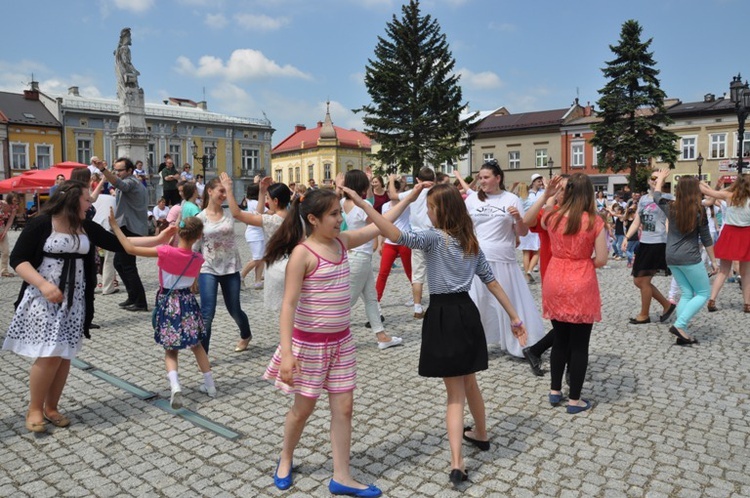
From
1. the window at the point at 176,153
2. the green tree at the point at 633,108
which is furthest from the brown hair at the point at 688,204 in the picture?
the window at the point at 176,153

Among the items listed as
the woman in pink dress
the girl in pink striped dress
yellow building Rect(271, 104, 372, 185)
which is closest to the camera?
the girl in pink striped dress

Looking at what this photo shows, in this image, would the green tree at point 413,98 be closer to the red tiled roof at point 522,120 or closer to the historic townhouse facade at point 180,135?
the red tiled roof at point 522,120

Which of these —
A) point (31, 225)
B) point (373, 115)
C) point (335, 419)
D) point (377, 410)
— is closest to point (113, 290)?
point (31, 225)

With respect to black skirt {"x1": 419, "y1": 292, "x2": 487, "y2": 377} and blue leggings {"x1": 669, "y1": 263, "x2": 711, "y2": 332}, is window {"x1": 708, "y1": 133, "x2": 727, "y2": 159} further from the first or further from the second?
black skirt {"x1": 419, "y1": 292, "x2": 487, "y2": 377}

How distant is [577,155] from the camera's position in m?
56.7

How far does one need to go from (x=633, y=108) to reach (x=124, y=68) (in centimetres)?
3509

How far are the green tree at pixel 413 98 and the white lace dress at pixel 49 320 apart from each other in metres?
38.7

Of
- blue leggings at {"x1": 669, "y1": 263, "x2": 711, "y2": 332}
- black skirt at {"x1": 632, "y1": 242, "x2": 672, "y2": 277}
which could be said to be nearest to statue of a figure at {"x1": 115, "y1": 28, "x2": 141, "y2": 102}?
black skirt at {"x1": 632, "y1": 242, "x2": 672, "y2": 277}

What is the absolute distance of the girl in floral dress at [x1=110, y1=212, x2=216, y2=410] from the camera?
4875mm

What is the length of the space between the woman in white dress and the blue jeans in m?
2.43

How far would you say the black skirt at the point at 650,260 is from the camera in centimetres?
771

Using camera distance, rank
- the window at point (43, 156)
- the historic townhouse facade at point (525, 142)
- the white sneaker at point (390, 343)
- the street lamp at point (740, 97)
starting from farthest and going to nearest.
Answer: the historic townhouse facade at point (525, 142) → the window at point (43, 156) → the street lamp at point (740, 97) → the white sneaker at point (390, 343)

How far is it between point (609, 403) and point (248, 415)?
2.86 m

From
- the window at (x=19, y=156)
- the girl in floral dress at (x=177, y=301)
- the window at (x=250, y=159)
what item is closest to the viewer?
the girl in floral dress at (x=177, y=301)
